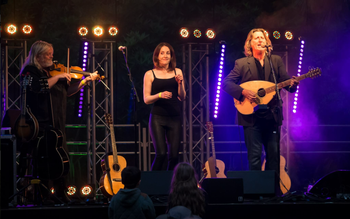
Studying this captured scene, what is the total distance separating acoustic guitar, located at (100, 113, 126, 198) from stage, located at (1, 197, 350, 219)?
1728 mm

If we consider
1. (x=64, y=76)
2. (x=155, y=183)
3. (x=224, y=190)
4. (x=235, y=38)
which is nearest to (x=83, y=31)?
(x=64, y=76)

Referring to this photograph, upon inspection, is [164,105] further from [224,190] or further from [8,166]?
[8,166]

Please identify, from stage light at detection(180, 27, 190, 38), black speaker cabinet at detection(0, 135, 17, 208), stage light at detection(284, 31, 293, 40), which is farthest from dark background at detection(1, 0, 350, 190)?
black speaker cabinet at detection(0, 135, 17, 208)

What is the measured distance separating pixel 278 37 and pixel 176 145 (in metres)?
3.29

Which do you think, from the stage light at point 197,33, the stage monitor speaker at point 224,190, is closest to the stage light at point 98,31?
the stage light at point 197,33

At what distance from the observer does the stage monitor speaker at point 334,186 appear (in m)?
4.61

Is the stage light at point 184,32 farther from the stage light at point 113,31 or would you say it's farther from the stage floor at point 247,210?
the stage floor at point 247,210

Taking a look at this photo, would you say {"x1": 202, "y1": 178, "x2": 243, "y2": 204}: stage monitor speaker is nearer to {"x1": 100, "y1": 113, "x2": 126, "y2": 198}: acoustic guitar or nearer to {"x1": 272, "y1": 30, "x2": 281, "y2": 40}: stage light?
{"x1": 100, "y1": 113, "x2": 126, "y2": 198}: acoustic guitar

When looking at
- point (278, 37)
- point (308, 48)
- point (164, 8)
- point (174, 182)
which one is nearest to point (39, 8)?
point (164, 8)

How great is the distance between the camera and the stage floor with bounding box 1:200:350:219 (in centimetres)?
415

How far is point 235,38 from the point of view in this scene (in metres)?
9.51

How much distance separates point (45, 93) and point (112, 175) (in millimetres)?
1662

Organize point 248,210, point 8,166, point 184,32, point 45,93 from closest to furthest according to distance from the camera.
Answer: point 248,210
point 8,166
point 45,93
point 184,32

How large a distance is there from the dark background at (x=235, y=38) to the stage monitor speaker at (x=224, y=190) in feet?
15.5
